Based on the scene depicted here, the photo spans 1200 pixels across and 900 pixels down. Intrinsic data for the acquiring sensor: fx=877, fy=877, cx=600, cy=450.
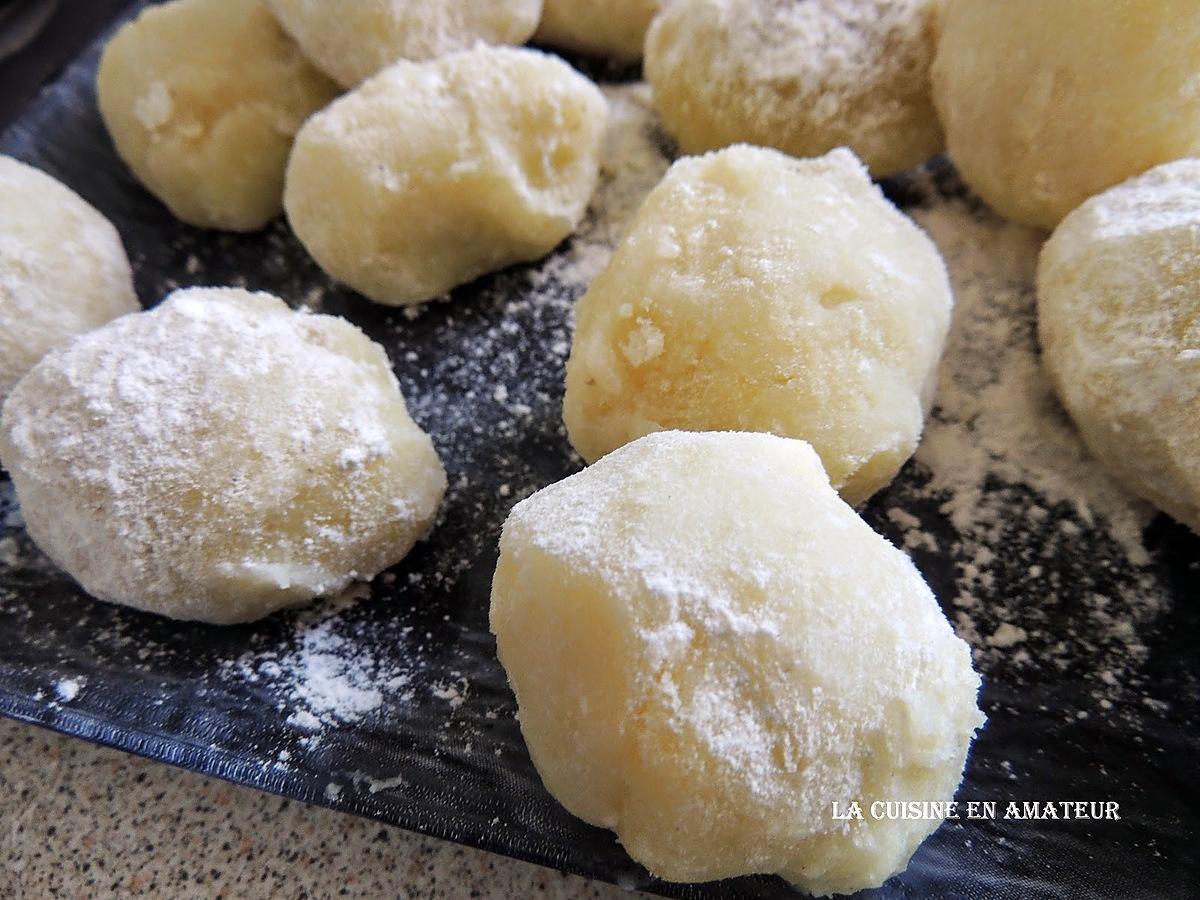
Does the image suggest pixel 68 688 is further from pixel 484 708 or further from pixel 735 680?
pixel 735 680

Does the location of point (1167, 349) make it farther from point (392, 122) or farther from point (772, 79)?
point (392, 122)

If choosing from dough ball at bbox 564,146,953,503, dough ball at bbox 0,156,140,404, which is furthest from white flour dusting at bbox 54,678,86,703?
dough ball at bbox 564,146,953,503

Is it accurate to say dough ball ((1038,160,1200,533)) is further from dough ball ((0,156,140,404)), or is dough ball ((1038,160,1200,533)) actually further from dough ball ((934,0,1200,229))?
dough ball ((0,156,140,404))

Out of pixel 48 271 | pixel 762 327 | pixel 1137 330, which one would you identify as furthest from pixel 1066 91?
pixel 48 271

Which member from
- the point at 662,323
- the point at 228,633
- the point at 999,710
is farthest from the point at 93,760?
the point at 999,710

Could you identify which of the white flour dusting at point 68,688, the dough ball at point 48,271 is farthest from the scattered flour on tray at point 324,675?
the dough ball at point 48,271

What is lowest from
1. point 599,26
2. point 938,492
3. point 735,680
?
point 938,492
